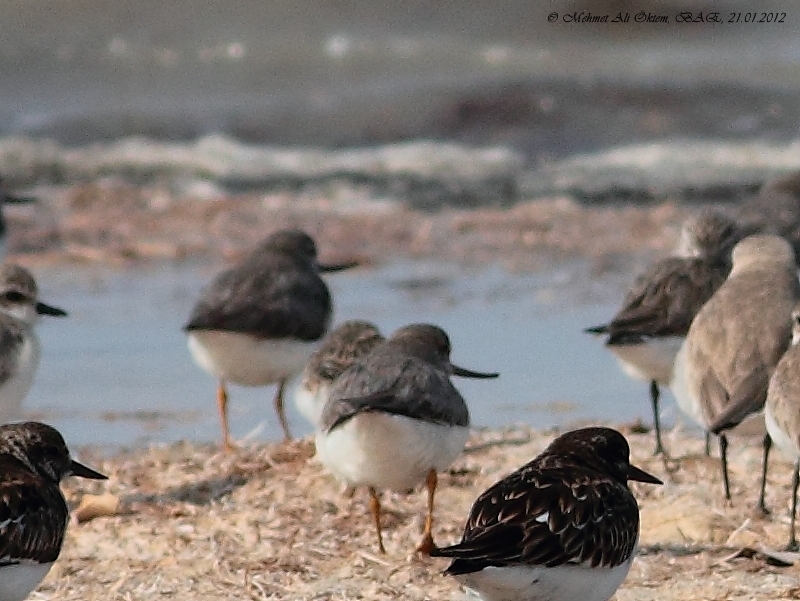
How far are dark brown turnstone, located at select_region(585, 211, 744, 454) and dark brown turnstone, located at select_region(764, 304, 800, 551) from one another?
1.40 m

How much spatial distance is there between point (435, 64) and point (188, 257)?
908cm

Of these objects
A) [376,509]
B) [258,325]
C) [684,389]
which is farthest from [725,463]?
[258,325]

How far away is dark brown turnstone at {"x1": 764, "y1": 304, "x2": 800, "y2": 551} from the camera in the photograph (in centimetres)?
577

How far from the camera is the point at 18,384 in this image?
24.3ft

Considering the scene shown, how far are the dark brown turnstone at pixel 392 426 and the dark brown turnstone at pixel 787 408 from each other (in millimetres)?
1094

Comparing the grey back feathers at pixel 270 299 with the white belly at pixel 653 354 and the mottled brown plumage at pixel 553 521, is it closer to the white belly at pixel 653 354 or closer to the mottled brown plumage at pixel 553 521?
the white belly at pixel 653 354

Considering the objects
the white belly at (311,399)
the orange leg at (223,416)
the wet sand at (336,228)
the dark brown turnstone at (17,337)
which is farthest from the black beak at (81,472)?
the wet sand at (336,228)

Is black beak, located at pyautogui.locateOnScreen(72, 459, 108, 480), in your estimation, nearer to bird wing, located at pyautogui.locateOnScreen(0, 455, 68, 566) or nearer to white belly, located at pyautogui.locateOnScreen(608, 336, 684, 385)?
bird wing, located at pyautogui.locateOnScreen(0, 455, 68, 566)

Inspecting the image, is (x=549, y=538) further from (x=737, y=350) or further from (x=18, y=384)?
(x=18, y=384)

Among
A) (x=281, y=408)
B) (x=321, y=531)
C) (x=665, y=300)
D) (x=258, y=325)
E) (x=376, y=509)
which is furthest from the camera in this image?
(x=281, y=408)

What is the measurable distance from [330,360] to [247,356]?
71cm

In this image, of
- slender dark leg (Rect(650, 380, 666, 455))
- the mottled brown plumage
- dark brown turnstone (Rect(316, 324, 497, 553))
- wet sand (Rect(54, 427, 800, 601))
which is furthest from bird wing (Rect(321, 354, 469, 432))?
slender dark leg (Rect(650, 380, 666, 455))

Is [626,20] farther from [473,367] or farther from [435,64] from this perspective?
[473,367]

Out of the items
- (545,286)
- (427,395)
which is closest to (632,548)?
(427,395)
